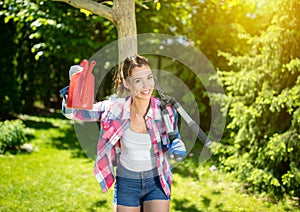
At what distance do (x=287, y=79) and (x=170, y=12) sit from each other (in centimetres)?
398

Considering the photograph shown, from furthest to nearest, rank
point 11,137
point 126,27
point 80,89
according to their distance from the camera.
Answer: point 11,137
point 126,27
point 80,89

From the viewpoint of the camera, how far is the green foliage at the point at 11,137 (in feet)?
21.6

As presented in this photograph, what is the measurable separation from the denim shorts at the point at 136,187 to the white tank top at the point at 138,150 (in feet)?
0.15

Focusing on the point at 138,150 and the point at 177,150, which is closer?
the point at 177,150

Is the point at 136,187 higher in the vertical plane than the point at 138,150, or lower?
lower

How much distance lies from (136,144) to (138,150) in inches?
1.8

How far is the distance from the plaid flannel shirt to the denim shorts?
0.18 ft

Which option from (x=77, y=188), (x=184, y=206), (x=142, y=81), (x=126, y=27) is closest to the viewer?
(x=142, y=81)

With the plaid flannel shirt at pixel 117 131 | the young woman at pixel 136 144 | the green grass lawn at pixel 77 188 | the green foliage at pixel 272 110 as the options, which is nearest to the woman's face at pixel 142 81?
the young woman at pixel 136 144

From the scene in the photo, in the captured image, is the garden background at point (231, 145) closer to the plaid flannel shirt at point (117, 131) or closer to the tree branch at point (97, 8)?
the tree branch at point (97, 8)

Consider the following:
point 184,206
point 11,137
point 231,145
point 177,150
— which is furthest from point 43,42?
point 177,150

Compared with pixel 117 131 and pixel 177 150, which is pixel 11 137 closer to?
pixel 117 131

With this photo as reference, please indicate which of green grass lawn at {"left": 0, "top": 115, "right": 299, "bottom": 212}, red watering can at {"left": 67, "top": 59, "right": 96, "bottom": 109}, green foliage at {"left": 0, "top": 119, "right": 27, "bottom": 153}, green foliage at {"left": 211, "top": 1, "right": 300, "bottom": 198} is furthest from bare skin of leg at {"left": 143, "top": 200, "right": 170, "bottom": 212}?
green foliage at {"left": 0, "top": 119, "right": 27, "bottom": 153}

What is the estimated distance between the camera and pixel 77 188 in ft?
16.8
